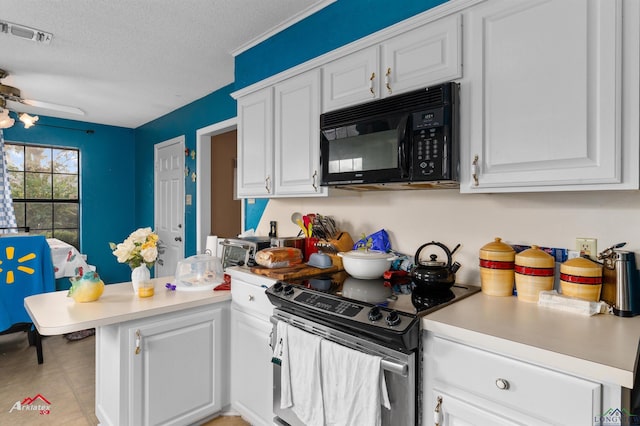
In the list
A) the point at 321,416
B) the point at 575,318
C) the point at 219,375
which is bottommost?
the point at 219,375

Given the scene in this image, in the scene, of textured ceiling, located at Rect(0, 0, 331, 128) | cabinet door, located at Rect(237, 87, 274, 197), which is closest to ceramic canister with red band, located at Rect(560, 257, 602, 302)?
cabinet door, located at Rect(237, 87, 274, 197)

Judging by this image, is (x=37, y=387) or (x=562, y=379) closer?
(x=562, y=379)

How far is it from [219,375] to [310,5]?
7.89 ft

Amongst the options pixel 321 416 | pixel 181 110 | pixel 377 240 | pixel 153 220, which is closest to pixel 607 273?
pixel 377 240

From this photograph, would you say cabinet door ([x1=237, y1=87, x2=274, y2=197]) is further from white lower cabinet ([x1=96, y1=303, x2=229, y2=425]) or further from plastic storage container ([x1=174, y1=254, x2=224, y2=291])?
white lower cabinet ([x1=96, y1=303, x2=229, y2=425])

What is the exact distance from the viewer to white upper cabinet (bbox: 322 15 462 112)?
1.44 m

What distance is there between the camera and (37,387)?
2.55m

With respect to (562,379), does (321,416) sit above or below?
below

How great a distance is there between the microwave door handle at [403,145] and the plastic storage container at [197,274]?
1434 mm

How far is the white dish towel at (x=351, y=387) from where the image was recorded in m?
1.22

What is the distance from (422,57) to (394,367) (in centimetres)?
A: 129

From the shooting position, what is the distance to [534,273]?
1362 mm

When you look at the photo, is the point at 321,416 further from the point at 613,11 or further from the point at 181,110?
the point at 181,110

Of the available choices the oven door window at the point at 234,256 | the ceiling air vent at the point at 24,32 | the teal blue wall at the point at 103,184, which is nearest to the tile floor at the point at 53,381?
the oven door window at the point at 234,256
